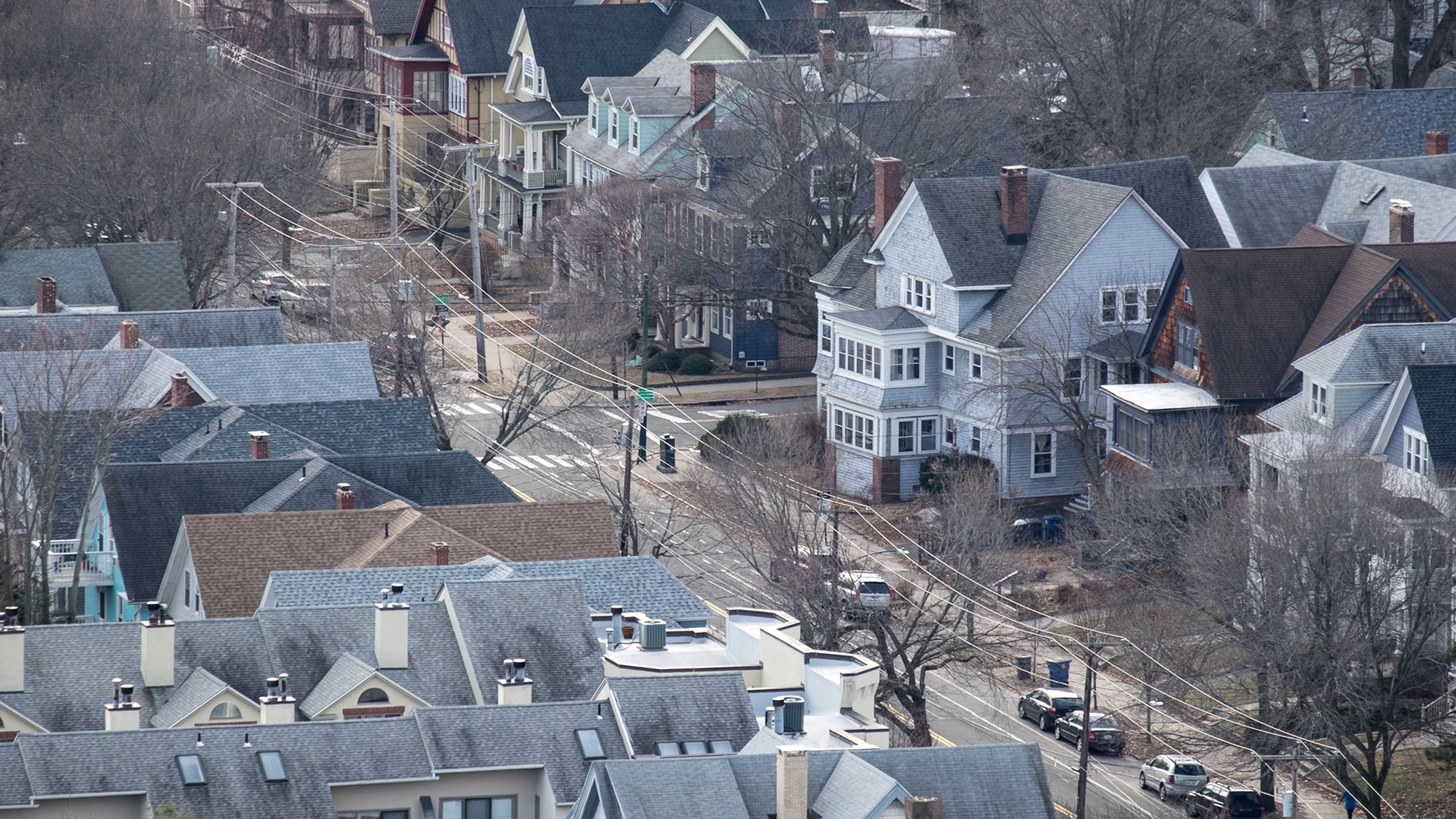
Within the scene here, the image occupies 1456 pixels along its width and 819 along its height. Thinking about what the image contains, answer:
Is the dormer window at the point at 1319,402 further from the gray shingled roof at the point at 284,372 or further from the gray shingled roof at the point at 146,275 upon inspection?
the gray shingled roof at the point at 146,275

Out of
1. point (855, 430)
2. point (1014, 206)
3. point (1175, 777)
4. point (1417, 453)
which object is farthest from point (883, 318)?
point (1175, 777)

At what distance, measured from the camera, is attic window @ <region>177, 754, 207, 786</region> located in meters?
46.0

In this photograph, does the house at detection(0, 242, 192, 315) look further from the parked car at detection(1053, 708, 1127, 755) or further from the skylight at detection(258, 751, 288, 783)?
the skylight at detection(258, 751, 288, 783)

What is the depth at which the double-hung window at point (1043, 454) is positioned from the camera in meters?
80.0

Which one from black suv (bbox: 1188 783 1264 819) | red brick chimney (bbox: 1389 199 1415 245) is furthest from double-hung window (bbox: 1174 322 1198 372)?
black suv (bbox: 1188 783 1264 819)

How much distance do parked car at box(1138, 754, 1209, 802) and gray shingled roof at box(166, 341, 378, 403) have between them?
24359mm

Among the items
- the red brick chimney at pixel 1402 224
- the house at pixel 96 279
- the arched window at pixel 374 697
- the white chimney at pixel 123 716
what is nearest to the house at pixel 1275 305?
the red brick chimney at pixel 1402 224

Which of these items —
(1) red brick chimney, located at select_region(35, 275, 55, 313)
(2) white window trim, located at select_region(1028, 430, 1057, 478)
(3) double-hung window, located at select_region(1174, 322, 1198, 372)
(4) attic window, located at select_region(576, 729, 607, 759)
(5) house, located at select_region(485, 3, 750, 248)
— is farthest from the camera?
(5) house, located at select_region(485, 3, 750, 248)

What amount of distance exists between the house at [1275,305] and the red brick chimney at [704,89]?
28.0m

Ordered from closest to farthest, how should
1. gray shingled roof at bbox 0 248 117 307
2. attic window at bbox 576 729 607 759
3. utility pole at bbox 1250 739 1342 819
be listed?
attic window at bbox 576 729 607 759 < utility pole at bbox 1250 739 1342 819 < gray shingled roof at bbox 0 248 117 307

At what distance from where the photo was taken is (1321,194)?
3378 inches

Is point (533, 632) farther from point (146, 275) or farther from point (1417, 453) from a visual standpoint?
point (146, 275)

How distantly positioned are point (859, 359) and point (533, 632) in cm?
3162

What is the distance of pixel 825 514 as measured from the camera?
6994cm
